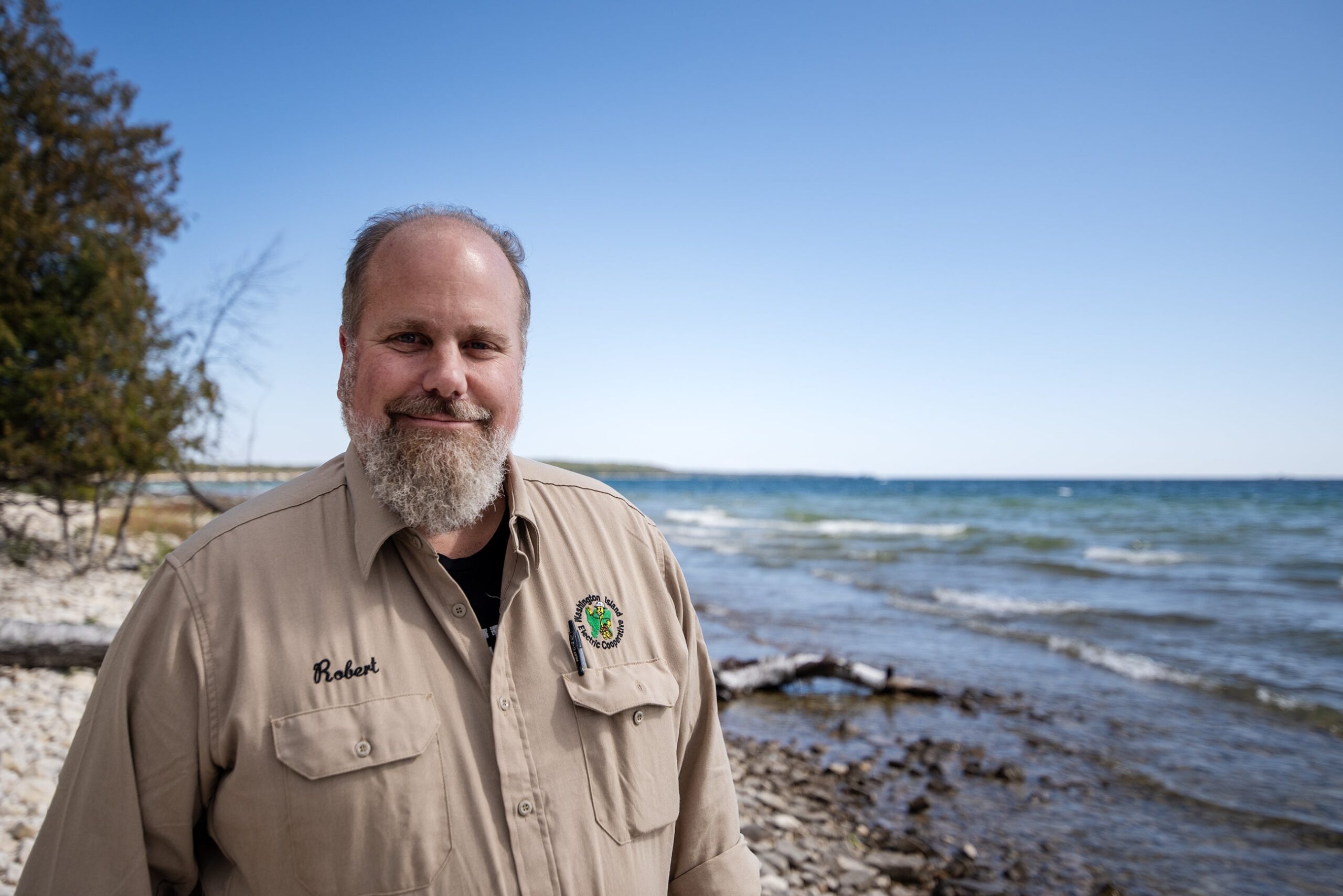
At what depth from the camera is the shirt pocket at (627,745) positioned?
188 cm

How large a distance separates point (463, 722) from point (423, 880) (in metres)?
0.33

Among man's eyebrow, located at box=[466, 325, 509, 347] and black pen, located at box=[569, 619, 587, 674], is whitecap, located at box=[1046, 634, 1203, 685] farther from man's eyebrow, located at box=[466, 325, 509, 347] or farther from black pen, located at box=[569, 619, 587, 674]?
man's eyebrow, located at box=[466, 325, 509, 347]

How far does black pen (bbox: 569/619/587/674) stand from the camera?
76.2 inches

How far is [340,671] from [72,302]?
12079 millimetres

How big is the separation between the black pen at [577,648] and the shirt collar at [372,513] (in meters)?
0.22

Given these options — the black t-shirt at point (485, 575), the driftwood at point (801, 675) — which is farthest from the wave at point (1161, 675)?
the black t-shirt at point (485, 575)

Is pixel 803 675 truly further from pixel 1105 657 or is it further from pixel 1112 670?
pixel 1105 657

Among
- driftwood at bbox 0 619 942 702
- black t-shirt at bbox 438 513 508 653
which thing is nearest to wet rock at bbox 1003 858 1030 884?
driftwood at bbox 0 619 942 702

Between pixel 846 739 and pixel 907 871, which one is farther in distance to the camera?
pixel 846 739

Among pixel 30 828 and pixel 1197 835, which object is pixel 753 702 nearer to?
pixel 1197 835

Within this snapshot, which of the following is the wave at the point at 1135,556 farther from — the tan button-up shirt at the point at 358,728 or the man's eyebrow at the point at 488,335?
the man's eyebrow at the point at 488,335

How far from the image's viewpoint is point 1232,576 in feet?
60.8

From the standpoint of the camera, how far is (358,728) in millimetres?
1645

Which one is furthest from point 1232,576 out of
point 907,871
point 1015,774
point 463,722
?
point 463,722
